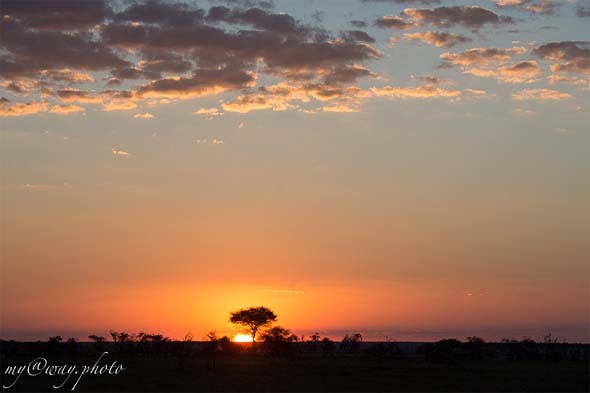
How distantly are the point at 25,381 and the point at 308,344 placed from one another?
89.9 m

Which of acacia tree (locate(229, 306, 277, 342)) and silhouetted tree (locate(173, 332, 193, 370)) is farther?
acacia tree (locate(229, 306, 277, 342))

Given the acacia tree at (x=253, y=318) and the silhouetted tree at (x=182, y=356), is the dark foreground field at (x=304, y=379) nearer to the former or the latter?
the silhouetted tree at (x=182, y=356)

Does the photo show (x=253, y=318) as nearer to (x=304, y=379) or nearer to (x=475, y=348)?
(x=475, y=348)

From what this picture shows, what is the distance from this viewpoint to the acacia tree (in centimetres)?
12988

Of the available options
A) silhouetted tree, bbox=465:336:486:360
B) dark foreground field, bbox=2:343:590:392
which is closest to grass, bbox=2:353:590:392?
dark foreground field, bbox=2:343:590:392

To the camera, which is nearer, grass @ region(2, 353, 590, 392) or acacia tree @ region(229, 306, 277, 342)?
grass @ region(2, 353, 590, 392)

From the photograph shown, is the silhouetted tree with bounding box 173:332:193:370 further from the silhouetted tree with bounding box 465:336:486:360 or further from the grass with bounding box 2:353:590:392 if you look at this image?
the silhouetted tree with bounding box 465:336:486:360

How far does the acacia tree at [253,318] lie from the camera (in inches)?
5113

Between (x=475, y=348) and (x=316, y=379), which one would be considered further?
(x=475, y=348)

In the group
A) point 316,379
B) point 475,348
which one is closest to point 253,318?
point 475,348

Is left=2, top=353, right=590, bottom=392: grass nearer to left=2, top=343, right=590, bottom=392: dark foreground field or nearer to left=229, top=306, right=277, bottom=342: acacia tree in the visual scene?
left=2, top=343, right=590, bottom=392: dark foreground field

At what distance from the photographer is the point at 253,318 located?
130000mm

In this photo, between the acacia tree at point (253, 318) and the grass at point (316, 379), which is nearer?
the grass at point (316, 379)

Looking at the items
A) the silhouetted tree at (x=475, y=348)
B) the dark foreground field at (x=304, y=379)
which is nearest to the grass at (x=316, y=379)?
the dark foreground field at (x=304, y=379)
